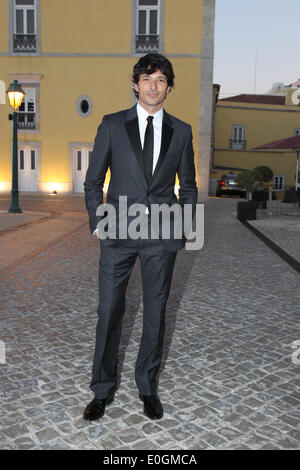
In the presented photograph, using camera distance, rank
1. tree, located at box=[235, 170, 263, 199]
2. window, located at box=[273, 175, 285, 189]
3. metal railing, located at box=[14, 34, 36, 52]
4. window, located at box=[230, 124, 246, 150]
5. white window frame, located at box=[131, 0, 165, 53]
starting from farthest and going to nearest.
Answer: window, located at box=[230, 124, 246, 150]
window, located at box=[273, 175, 285, 189]
metal railing, located at box=[14, 34, 36, 52]
white window frame, located at box=[131, 0, 165, 53]
tree, located at box=[235, 170, 263, 199]

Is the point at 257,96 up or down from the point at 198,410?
up

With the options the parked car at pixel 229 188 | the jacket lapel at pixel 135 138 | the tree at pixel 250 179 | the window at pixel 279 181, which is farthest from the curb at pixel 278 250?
the window at pixel 279 181

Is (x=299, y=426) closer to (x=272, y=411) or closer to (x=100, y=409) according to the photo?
(x=272, y=411)

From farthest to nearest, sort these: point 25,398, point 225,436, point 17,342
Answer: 1. point 17,342
2. point 25,398
3. point 225,436

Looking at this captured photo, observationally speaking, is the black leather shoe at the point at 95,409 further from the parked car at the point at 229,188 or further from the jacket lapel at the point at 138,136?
the parked car at the point at 229,188

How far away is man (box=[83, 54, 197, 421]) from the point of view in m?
2.58

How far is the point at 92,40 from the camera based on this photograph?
21.8 meters

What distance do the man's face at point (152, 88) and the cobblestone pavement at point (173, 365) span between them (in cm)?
179

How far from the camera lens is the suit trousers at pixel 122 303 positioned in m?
2.59

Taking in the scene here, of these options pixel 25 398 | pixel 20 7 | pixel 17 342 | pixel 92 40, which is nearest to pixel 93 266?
Result: pixel 17 342

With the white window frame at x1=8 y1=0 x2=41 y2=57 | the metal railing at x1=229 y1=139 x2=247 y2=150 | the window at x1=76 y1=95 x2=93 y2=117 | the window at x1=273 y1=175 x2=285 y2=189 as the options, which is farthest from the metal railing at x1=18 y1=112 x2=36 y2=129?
the window at x1=273 y1=175 x2=285 y2=189

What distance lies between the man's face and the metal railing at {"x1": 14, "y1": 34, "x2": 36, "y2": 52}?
2170cm

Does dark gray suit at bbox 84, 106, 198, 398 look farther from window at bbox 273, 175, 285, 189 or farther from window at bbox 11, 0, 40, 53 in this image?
window at bbox 273, 175, 285, 189
